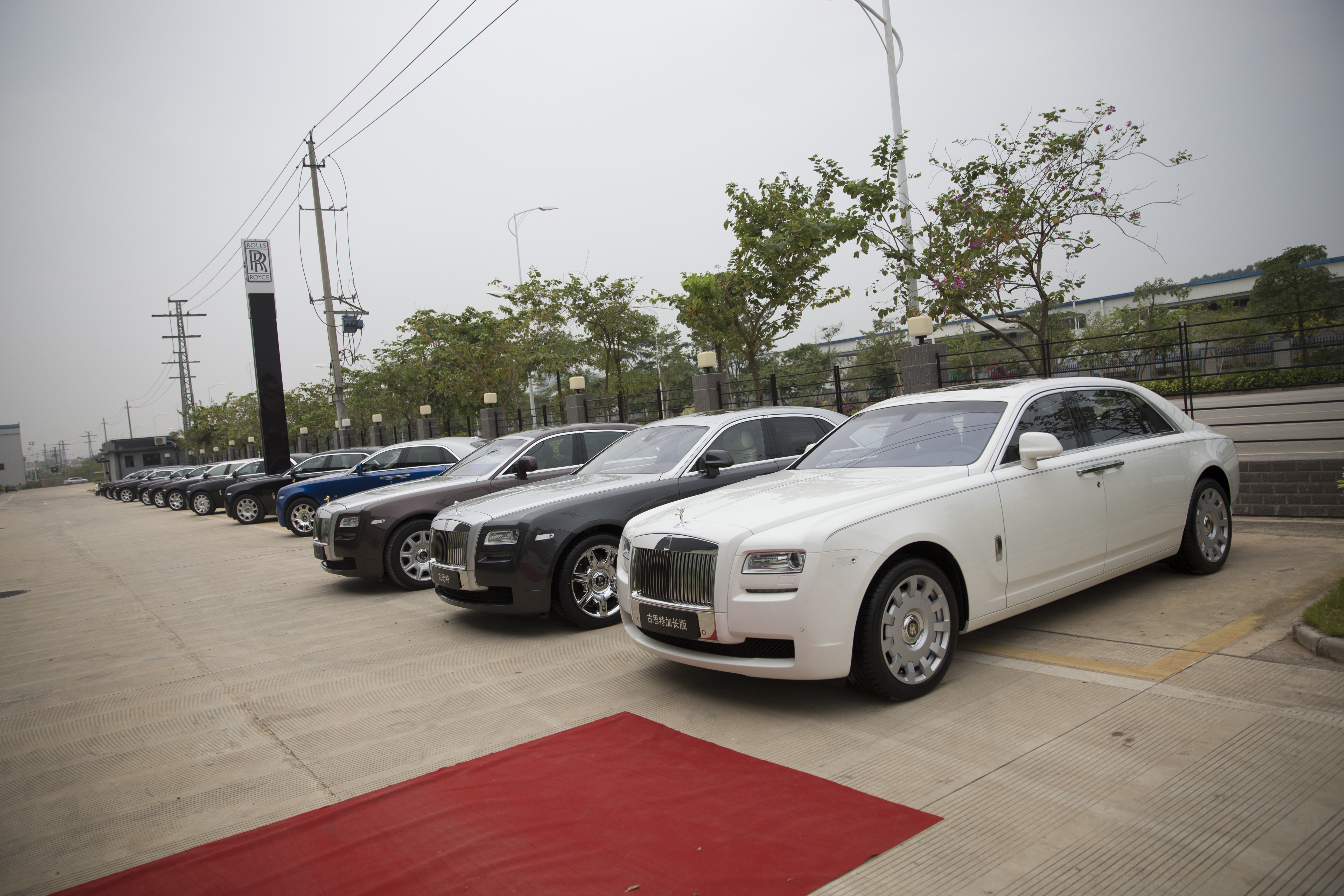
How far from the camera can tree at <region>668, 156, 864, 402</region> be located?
47.5 ft

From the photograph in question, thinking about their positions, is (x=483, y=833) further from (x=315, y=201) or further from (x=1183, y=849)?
(x=315, y=201)

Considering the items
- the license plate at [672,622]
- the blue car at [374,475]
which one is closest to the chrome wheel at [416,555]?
the blue car at [374,475]

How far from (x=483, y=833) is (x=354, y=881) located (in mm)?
503

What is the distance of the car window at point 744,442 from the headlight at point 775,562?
3024 mm

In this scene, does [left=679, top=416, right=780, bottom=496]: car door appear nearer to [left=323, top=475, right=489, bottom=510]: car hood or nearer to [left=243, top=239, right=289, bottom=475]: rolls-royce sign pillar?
[left=323, top=475, right=489, bottom=510]: car hood

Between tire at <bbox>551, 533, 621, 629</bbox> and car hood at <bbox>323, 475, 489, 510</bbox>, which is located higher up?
car hood at <bbox>323, 475, 489, 510</bbox>

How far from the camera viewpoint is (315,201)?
28.6m

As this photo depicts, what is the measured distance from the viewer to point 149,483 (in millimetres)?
39062

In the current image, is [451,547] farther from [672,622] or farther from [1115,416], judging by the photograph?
[1115,416]

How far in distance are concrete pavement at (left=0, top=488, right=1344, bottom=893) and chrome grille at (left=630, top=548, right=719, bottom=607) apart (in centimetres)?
64

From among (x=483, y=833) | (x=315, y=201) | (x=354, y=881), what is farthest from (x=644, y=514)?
(x=315, y=201)

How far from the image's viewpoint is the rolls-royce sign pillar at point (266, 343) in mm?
22500

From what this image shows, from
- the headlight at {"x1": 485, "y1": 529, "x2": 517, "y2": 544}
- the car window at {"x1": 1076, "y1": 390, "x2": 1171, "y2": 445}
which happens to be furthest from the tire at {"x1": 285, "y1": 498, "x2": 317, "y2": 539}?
the car window at {"x1": 1076, "y1": 390, "x2": 1171, "y2": 445}

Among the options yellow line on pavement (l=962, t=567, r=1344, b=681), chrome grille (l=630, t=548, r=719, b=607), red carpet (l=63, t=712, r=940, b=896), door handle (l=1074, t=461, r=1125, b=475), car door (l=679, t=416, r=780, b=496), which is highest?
car door (l=679, t=416, r=780, b=496)
